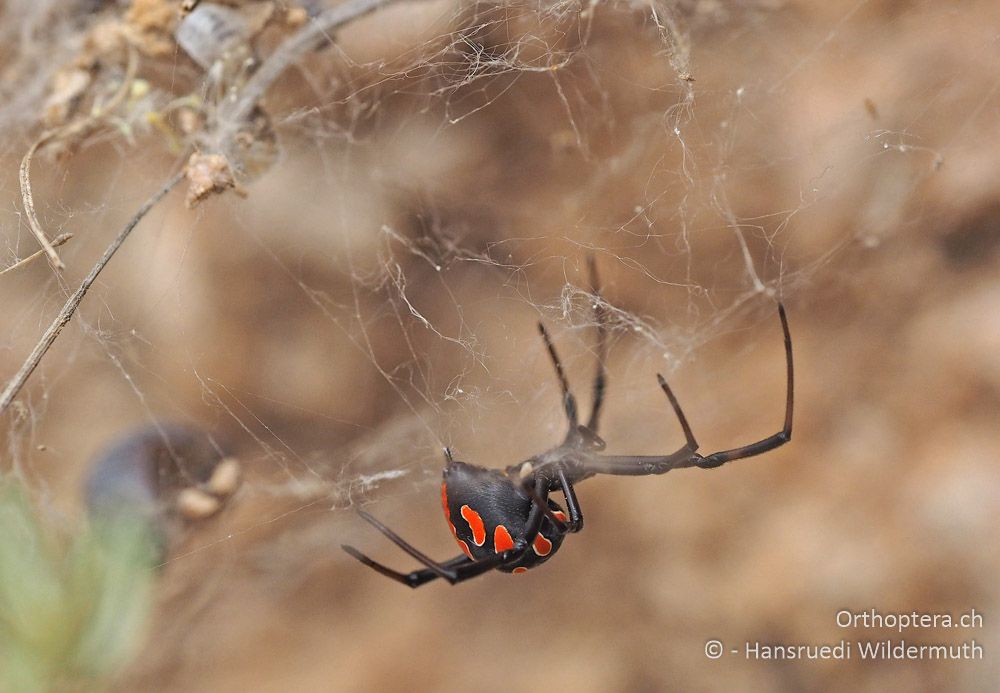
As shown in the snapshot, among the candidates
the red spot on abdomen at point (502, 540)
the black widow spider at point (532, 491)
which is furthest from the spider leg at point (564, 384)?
the red spot on abdomen at point (502, 540)

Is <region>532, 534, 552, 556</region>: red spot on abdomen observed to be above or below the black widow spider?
below

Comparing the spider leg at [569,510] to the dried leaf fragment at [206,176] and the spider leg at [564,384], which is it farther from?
the dried leaf fragment at [206,176]

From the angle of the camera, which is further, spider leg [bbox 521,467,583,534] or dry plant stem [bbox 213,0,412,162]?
dry plant stem [bbox 213,0,412,162]

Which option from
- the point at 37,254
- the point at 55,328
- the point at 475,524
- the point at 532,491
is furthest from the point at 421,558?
the point at 37,254

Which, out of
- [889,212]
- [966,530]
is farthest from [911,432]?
[889,212]

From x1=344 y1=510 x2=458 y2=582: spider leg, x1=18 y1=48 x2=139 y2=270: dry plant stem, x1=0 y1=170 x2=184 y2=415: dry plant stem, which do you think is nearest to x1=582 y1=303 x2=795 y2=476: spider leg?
x1=344 y1=510 x2=458 y2=582: spider leg

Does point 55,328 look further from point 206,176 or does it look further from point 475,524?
point 475,524

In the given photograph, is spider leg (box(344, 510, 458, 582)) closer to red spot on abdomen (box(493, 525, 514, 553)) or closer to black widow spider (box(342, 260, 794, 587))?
black widow spider (box(342, 260, 794, 587))
